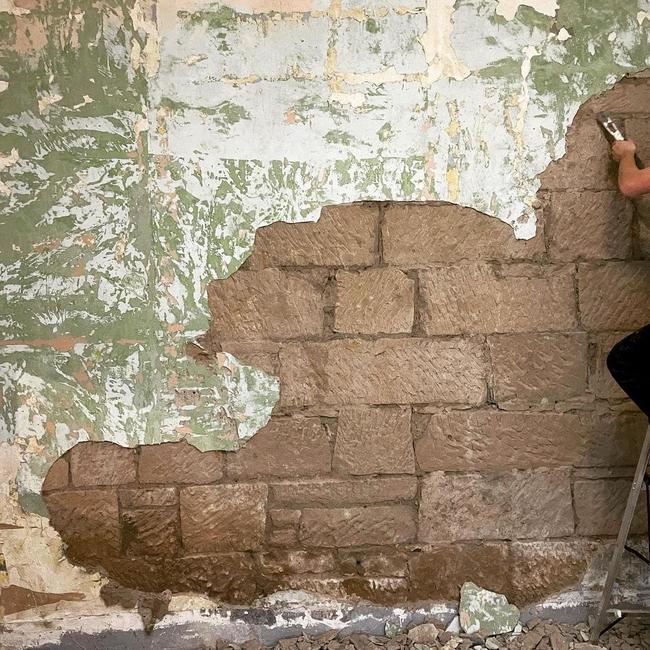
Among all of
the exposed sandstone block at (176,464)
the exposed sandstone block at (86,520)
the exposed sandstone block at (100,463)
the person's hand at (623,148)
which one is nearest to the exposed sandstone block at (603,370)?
the person's hand at (623,148)

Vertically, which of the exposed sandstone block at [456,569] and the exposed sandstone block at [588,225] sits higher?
the exposed sandstone block at [588,225]

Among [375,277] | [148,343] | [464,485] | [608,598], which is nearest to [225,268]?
[148,343]

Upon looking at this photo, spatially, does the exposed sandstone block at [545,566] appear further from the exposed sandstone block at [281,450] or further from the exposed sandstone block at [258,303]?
the exposed sandstone block at [258,303]

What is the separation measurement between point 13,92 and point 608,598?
297 centimetres

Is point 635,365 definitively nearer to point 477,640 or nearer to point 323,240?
point 323,240

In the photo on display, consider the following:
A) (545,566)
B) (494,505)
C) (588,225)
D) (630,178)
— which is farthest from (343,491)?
(630,178)

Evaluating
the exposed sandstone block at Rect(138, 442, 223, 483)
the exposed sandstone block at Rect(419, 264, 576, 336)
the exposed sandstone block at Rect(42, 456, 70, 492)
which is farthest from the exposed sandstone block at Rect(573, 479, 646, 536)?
the exposed sandstone block at Rect(42, 456, 70, 492)

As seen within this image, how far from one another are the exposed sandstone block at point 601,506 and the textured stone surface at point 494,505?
0.05 metres

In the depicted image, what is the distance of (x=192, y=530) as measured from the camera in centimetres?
279

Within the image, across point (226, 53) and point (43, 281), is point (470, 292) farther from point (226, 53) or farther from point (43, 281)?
point (43, 281)

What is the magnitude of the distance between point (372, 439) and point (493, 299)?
731 mm

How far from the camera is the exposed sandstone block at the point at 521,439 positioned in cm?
283

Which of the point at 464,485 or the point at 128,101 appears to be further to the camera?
the point at 464,485

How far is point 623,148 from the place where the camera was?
2709 mm
